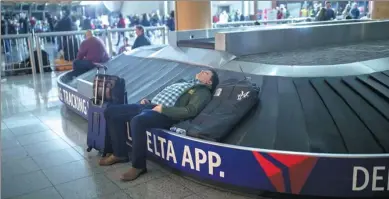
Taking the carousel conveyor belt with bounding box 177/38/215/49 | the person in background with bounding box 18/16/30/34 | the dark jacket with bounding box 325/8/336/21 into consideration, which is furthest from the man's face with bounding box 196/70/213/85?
the person in background with bounding box 18/16/30/34

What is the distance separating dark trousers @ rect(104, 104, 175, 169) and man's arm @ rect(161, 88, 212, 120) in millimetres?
81

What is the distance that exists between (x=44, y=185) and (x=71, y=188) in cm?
33

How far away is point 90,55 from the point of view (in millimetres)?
8320

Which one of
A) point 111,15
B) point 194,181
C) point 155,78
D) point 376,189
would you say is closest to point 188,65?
point 155,78

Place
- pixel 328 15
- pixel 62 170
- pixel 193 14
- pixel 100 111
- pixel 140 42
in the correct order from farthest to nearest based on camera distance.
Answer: pixel 328 15 → pixel 193 14 → pixel 140 42 → pixel 100 111 → pixel 62 170

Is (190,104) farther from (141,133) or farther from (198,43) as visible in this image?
(198,43)

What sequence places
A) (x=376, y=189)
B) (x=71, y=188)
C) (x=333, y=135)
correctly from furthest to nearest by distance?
(x=71, y=188) → (x=333, y=135) → (x=376, y=189)

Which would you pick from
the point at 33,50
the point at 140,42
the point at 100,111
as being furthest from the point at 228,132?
the point at 33,50

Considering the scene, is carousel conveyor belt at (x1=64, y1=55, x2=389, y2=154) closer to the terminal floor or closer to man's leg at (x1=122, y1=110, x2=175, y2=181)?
the terminal floor

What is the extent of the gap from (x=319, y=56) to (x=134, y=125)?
278 centimetres

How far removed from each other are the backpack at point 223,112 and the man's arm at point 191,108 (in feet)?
0.18

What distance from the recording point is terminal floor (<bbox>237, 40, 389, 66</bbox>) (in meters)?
4.75

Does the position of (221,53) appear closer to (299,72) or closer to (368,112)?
(299,72)

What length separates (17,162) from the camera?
4.66 meters
